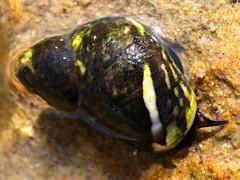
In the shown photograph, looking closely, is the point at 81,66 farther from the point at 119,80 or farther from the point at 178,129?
the point at 178,129

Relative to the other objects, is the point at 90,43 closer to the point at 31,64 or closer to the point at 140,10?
the point at 31,64

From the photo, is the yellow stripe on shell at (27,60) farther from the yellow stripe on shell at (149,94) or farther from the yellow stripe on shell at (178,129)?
the yellow stripe on shell at (178,129)

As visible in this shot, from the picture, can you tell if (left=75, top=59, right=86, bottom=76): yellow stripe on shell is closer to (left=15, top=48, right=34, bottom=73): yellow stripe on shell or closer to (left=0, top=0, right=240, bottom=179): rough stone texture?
(left=15, top=48, right=34, bottom=73): yellow stripe on shell

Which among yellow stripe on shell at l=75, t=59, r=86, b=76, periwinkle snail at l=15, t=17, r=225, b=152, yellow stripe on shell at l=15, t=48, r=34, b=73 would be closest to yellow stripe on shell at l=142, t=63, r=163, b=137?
periwinkle snail at l=15, t=17, r=225, b=152

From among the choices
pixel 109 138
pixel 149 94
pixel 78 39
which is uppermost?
pixel 78 39

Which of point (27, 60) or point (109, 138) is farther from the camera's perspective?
point (109, 138)

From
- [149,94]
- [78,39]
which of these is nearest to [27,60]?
[78,39]

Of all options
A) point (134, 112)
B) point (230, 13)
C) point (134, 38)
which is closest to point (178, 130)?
point (134, 112)
